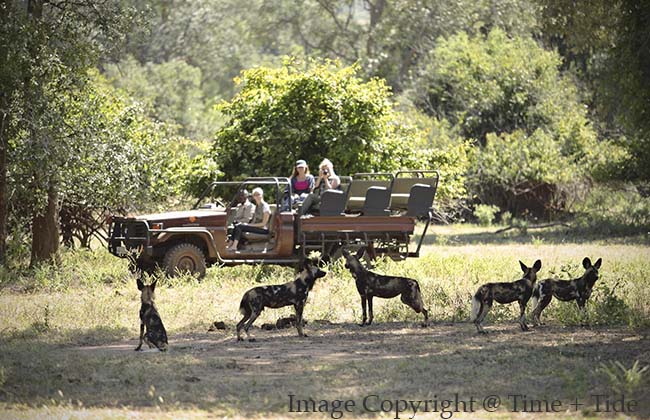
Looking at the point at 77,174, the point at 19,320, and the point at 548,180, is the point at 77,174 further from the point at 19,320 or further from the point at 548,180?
the point at 548,180

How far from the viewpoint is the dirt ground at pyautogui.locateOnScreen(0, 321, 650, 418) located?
30.1 feet

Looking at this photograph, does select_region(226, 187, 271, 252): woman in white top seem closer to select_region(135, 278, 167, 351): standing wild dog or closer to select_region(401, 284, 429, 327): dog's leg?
select_region(401, 284, 429, 327): dog's leg

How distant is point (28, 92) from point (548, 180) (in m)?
19.4

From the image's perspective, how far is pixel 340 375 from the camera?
1044 cm

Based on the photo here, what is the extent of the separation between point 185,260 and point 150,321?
6.08 metres


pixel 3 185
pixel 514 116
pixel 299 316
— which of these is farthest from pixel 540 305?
pixel 514 116

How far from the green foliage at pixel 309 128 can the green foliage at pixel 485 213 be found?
9.32 metres

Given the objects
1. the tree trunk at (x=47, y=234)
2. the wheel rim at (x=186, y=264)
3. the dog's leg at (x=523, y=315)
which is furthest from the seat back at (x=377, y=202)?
the dog's leg at (x=523, y=315)

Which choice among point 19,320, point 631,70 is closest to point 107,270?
point 19,320

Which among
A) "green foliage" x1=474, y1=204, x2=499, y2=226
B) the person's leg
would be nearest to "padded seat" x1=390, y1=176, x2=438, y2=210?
the person's leg

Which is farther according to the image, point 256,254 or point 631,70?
point 256,254

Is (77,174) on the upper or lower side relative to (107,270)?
upper

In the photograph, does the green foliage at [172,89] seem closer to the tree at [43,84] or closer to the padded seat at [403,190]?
the tree at [43,84]

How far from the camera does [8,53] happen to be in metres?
17.9
